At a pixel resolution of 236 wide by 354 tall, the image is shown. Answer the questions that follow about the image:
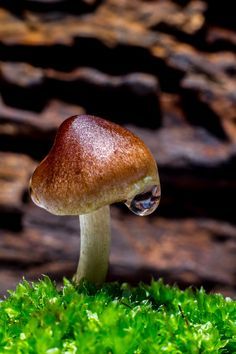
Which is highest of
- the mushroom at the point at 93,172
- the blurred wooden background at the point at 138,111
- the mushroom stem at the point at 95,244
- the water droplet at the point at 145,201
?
the mushroom at the point at 93,172

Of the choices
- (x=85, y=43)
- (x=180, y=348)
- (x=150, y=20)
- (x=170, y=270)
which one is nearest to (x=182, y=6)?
(x=150, y=20)

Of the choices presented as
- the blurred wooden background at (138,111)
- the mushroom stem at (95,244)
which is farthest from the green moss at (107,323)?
the blurred wooden background at (138,111)

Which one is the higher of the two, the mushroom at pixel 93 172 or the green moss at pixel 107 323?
the mushroom at pixel 93 172

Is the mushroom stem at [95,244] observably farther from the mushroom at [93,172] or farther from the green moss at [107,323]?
the mushroom at [93,172]

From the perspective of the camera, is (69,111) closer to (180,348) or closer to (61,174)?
(61,174)

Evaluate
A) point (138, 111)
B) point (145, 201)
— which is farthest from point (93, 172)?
point (138, 111)

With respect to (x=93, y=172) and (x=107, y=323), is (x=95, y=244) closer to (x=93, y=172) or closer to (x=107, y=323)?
(x=93, y=172)

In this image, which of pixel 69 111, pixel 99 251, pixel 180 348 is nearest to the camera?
pixel 180 348

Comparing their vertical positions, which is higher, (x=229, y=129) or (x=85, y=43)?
(x=85, y=43)
